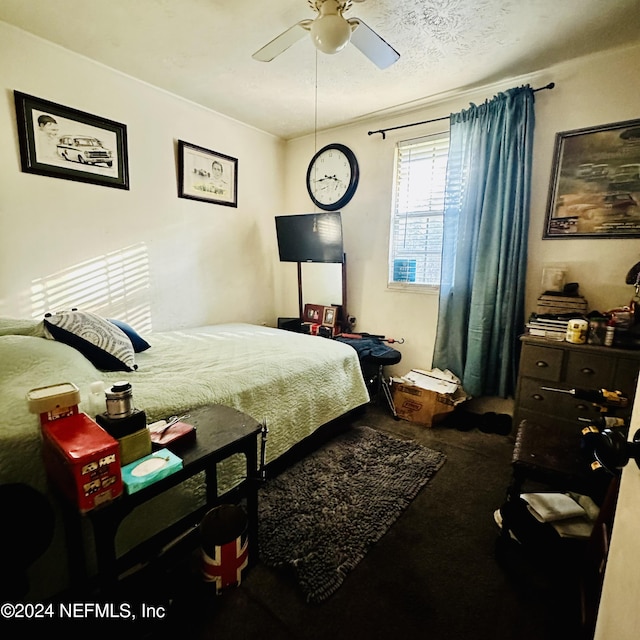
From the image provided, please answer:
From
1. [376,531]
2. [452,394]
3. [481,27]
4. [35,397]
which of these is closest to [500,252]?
[452,394]

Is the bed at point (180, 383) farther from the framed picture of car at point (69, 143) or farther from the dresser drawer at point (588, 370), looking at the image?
the dresser drawer at point (588, 370)

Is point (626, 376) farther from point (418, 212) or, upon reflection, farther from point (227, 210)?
point (227, 210)

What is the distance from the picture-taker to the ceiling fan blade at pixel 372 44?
154cm

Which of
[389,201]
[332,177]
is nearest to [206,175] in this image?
[332,177]

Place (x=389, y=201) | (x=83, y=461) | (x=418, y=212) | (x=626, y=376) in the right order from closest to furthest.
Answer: (x=83, y=461), (x=626, y=376), (x=418, y=212), (x=389, y=201)

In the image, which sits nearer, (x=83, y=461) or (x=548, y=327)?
(x=83, y=461)

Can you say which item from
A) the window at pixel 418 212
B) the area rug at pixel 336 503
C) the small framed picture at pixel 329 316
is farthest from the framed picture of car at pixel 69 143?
the area rug at pixel 336 503

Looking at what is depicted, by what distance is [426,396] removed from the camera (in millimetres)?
2555

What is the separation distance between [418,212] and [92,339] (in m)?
2.65

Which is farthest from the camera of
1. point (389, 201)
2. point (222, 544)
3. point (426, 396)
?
point (389, 201)

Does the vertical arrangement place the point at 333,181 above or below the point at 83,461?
above

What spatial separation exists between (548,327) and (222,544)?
7.27 ft

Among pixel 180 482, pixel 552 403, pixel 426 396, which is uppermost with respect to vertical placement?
pixel 180 482

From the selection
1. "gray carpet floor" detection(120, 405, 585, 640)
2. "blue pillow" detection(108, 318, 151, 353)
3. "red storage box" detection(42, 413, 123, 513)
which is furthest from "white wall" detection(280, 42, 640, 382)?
"red storage box" detection(42, 413, 123, 513)
